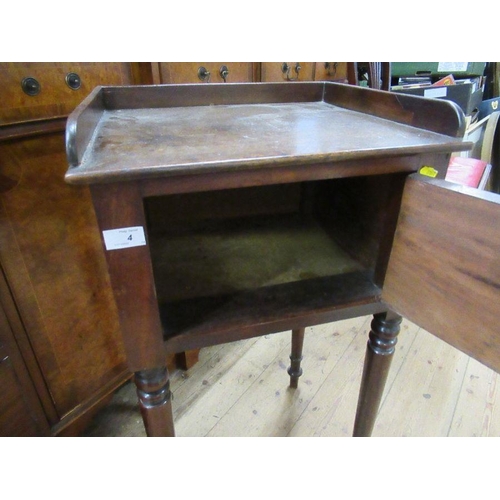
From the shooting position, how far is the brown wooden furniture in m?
0.47

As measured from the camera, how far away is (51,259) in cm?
81

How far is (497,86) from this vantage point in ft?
8.46

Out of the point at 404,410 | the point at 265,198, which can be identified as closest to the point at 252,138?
the point at 265,198

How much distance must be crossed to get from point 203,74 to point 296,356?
83cm

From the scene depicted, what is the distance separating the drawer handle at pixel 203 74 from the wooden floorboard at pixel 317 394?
0.91 metres

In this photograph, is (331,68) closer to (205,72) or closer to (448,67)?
(205,72)

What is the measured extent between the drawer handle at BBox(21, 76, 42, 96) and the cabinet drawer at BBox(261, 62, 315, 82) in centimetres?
64

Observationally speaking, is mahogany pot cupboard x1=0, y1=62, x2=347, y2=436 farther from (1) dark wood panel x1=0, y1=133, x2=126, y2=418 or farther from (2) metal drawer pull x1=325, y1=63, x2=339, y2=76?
(2) metal drawer pull x1=325, y1=63, x2=339, y2=76

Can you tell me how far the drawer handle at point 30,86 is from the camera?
25.9 inches

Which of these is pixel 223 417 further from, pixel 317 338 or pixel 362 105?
pixel 362 105

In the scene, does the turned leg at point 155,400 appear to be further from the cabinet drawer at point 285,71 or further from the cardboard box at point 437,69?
the cardboard box at point 437,69

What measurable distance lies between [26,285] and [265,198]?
571 millimetres

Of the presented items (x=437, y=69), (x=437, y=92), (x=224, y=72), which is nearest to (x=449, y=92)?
(x=437, y=92)

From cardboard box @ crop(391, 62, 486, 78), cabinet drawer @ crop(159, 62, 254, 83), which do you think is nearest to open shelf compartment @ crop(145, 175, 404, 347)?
cabinet drawer @ crop(159, 62, 254, 83)
